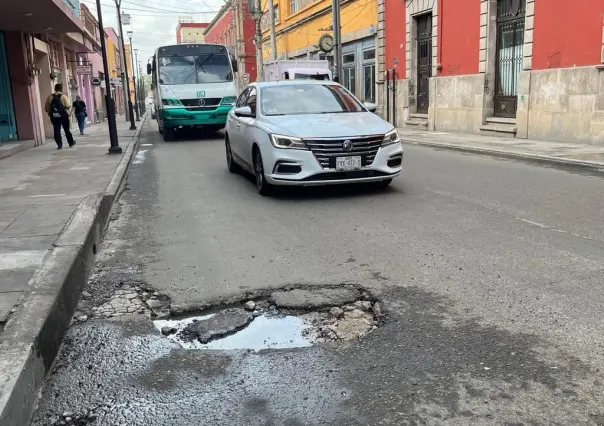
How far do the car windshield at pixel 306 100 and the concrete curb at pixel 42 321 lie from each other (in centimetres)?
370

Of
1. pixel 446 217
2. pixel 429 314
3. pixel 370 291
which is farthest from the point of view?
pixel 446 217

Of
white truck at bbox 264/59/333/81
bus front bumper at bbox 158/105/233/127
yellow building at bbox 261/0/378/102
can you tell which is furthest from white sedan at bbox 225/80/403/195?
yellow building at bbox 261/0/378/102

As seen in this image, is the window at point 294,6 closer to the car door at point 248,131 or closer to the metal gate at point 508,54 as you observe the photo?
the metal gate at point 508,54

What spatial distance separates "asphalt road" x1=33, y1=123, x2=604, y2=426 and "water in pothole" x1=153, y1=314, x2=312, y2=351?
0.10 metres

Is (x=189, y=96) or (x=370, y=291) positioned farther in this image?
(x=189, y=96)

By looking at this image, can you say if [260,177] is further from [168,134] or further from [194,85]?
[168,134]

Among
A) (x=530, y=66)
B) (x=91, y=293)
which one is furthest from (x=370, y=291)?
(x=530, y=66)

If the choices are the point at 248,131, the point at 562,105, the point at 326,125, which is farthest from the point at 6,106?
the point at 562,105

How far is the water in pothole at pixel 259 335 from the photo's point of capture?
3520 millimetres

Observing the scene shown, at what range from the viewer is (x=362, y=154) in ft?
24.9

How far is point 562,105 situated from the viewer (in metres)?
14.5

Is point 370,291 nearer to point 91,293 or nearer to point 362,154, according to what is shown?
point 91,293

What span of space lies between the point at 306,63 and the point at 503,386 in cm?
2203

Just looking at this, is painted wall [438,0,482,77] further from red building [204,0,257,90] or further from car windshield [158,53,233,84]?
red building [204,0,257,90]
